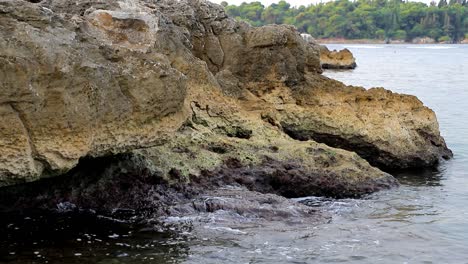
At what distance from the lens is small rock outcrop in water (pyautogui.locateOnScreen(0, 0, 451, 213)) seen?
8.86 meters

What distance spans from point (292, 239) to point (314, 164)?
3340 millimetres

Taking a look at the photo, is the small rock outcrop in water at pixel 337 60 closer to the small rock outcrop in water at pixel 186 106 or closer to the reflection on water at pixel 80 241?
the small rock outcrop in water at pixel 186 106

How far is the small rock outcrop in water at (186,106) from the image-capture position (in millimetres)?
8859

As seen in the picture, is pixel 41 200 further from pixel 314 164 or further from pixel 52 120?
pixel 314 164

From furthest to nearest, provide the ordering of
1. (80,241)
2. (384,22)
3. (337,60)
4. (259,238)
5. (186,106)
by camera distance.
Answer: (384,22), (337,60), (186,106), (259,238), (80,241)

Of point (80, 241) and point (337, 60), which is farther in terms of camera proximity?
point (337, 60)

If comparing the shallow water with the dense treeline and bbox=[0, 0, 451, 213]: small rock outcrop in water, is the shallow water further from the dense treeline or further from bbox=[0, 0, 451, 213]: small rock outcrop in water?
the dense treeline

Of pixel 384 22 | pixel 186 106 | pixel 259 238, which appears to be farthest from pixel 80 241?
pixel 384 22

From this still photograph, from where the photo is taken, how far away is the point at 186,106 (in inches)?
451

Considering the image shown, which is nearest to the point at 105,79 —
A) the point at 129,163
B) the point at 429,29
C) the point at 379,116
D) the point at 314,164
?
the point at 129,163

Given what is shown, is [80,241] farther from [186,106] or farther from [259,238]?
[186,106]

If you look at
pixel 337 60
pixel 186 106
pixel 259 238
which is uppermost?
pixel 186 106

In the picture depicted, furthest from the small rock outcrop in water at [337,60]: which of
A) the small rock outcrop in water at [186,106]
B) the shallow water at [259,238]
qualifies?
the shallow water at [259,238]

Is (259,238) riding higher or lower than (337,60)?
higher
